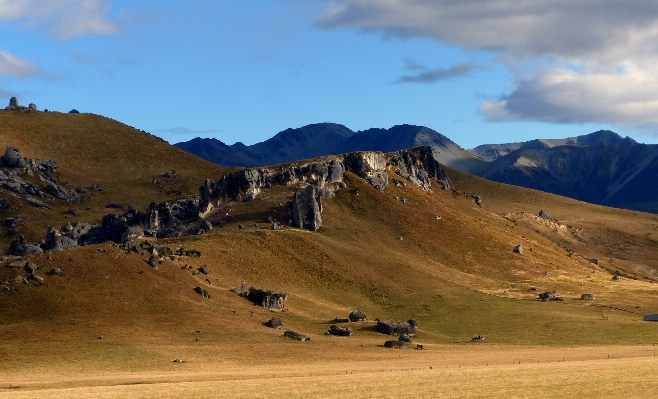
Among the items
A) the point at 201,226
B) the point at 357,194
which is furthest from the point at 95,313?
the point at 357,194

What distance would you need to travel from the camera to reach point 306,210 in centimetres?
16238

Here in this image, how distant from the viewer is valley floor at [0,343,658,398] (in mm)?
58875

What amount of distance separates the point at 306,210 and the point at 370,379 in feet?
312

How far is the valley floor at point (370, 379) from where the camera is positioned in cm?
5888

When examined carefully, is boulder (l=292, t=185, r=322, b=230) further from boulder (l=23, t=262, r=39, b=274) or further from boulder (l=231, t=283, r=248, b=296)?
boulder (l=23, t=262, r=39, b=274)

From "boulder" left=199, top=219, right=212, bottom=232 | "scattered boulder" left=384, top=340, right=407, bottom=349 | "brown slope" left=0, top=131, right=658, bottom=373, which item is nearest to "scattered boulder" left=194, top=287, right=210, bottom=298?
"brown slope" left=0, top=131, right=658, bottom=373

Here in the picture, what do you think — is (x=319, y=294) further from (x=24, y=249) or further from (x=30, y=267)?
(x=24, y=249)

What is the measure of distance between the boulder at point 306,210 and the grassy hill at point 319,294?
2407 millimetres

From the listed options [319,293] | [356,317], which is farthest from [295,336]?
[319,293]

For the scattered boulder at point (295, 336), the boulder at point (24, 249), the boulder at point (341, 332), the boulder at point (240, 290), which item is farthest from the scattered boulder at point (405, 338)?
the boulder at point (24, 249)

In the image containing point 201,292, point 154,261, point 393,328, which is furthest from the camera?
point 154,261

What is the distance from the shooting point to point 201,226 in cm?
A: 16062

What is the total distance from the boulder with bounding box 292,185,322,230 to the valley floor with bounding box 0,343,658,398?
6822 centimetres

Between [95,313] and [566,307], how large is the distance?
75.9m
